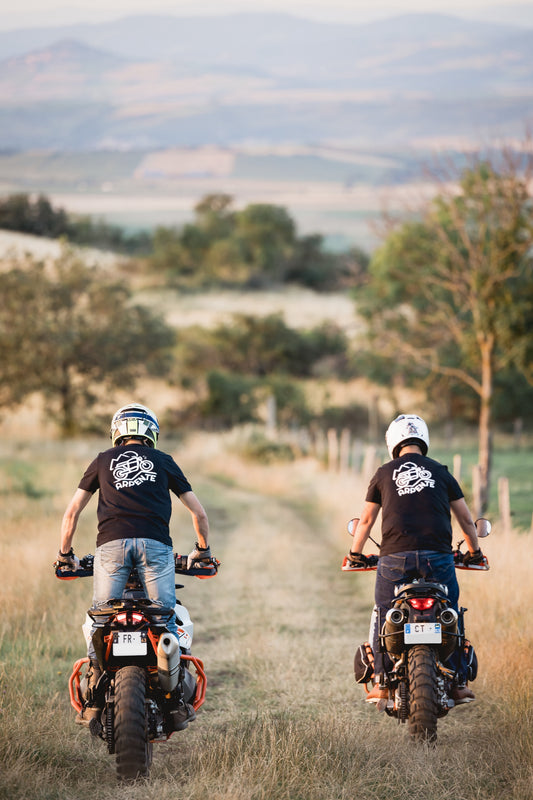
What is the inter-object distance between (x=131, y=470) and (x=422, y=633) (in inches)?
76.2

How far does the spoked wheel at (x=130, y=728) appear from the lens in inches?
198

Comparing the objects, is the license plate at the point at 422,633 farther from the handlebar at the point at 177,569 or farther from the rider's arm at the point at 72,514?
the rider's arm at the point at 72,514

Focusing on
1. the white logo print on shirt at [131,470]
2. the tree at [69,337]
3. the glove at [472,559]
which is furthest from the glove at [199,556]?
the tree at [69,337]

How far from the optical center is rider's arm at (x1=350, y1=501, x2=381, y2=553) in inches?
245

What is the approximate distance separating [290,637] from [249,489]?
1320 centimetres

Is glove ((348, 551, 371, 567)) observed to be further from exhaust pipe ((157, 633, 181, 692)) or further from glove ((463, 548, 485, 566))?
exhaust pipe ((157, 633, 181, 692))

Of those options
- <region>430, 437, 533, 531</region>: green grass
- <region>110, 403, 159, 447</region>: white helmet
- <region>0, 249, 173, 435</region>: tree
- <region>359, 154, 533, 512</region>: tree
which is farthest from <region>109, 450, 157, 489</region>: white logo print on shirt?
<region>0, 249, 173, 435</region>: tree

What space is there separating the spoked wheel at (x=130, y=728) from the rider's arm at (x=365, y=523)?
69.3 inches

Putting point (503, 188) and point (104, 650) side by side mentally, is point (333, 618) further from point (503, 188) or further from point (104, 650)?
point (503, 188)

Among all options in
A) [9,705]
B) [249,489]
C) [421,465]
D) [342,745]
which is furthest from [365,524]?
[249,489]

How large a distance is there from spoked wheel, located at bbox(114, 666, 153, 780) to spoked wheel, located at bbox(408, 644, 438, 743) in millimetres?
1560

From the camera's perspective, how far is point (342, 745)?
5617mm

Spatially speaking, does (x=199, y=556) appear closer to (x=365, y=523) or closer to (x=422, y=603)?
(x=365, y=523)

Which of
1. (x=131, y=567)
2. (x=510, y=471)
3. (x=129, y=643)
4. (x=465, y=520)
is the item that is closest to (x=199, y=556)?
(x=131, y=567)
